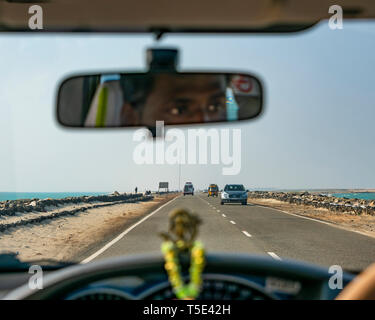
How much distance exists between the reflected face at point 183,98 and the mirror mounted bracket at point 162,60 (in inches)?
2.2

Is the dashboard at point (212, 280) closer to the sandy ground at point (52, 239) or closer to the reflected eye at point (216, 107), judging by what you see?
the reflected eye at point (216, 107)

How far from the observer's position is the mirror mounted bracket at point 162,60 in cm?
357

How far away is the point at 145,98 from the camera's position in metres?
3.64

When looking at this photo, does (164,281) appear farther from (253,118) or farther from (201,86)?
(253,118)

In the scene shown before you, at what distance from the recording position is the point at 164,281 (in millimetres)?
2475

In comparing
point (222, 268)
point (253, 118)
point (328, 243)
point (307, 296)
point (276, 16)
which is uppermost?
point (276, 16)

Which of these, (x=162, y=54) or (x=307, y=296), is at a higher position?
(x=162, y=54)

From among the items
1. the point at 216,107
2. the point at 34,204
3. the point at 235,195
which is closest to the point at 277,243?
the point at 216,107

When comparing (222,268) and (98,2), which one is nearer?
(222,268)

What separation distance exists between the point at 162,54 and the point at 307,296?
78.8 inches

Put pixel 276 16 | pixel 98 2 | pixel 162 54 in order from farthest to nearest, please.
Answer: pixel 276 16, pixel 98 2, pixel 162 54

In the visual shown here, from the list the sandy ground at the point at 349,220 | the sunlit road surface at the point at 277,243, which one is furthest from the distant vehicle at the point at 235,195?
the sunlit road surface at the point at 277,243
